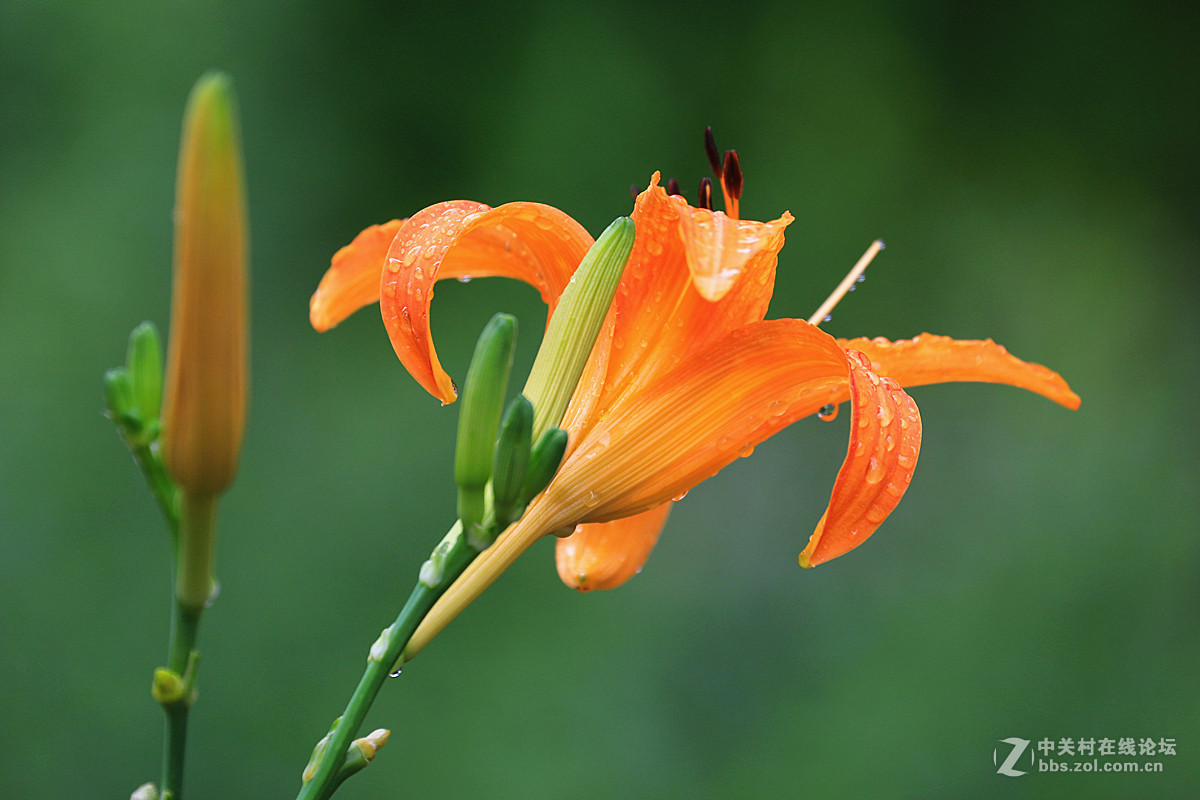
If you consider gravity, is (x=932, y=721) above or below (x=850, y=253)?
below

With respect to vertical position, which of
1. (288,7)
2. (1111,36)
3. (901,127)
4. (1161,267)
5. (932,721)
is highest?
(288,7)

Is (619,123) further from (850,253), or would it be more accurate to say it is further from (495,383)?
(495,383)

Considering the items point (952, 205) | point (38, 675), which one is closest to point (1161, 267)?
point (952, 205)

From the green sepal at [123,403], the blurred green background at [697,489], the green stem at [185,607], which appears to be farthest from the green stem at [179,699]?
the blurred green background at [697,489]

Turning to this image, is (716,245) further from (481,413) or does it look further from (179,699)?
(179,699)

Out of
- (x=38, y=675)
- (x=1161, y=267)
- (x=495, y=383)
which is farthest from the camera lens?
(x=1161, y=267)

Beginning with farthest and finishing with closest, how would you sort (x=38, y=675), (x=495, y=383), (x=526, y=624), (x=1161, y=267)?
(x=1161, y=267), (x=526, y=624), (x=38, y=675), (x=495, y=383)

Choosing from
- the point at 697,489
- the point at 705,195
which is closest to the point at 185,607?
the point at 705,195

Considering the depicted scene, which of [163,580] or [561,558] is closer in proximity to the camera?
[561,558]
